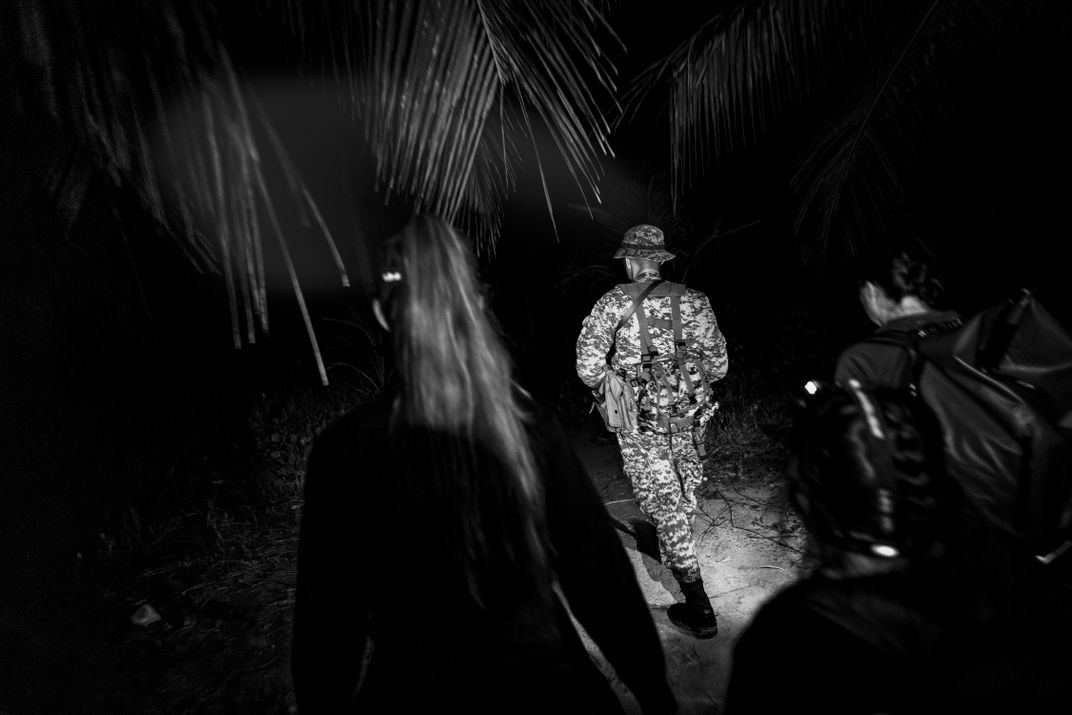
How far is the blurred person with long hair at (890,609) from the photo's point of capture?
82 cm

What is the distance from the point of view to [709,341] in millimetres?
3064

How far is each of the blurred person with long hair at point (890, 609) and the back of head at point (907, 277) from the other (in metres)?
1.60

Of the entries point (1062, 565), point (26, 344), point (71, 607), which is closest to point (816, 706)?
point (1062, 565)

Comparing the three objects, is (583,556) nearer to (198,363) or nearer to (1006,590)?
(1006,590)

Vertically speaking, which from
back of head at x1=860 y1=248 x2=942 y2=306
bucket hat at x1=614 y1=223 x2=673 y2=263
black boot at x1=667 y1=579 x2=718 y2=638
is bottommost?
black boot at x1=667 y1=579 x2=718 y2=638

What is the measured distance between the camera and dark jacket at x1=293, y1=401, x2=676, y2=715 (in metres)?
1.13

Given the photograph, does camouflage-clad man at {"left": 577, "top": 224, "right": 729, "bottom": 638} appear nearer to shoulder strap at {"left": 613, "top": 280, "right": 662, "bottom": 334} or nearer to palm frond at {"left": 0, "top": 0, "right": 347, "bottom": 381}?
shoulder strap at {"left": 613, "top": 280, "right": 662, "bottom": 334}

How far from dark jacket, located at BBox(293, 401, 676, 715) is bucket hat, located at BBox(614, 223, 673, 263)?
7.44 feet

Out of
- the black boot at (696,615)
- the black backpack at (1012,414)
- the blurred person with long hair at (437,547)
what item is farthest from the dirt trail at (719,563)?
the blurred person with long hair at (437,547)

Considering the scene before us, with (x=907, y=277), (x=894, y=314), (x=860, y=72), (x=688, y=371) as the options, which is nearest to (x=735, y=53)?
(x=860, y=72)

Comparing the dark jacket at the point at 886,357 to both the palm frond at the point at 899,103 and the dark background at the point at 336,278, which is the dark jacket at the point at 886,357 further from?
the palm frond at the point at 899,103

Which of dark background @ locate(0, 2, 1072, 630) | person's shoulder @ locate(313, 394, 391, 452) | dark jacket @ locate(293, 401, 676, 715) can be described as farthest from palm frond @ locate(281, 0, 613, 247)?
dark jacket @ locate(293, 401, 676, 715)

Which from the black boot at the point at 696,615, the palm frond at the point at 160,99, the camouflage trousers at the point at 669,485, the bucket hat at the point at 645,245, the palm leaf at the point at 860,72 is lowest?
the black boot at the point at 696,615

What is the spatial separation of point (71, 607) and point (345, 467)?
257 centimetres
